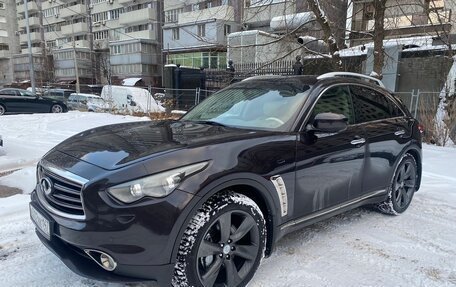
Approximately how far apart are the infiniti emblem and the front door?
6.20 ft

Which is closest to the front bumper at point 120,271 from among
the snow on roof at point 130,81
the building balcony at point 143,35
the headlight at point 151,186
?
the headlight at point 151,186

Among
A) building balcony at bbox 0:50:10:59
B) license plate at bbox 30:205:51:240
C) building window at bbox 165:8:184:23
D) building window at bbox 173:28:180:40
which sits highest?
building window at bbox 165:8:184:23

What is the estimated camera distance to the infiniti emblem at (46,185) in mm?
2513

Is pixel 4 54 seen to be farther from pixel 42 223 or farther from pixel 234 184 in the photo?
pixel 234 184

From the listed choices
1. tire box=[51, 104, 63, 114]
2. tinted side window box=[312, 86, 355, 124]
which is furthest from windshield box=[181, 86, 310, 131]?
tire box=[51, 104, 63, 114]

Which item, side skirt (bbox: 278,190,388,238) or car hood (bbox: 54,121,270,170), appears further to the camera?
side skirt (bbox: 278,190,388,238)

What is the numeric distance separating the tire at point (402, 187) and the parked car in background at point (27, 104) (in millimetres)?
16909

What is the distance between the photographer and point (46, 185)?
260 cm

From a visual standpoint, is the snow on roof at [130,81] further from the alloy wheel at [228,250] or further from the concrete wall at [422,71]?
the alloy wheel at [228,250]

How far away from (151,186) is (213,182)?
16.6 inches

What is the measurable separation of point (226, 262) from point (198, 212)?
1.55 feet

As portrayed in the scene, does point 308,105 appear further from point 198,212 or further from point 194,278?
point 194,278

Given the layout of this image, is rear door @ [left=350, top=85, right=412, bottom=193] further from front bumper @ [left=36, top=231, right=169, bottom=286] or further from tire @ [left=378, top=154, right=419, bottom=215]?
front bumper @ [left=36, top=231, right=169, bottom=286]

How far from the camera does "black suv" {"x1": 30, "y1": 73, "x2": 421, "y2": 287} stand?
2188 millimetres
